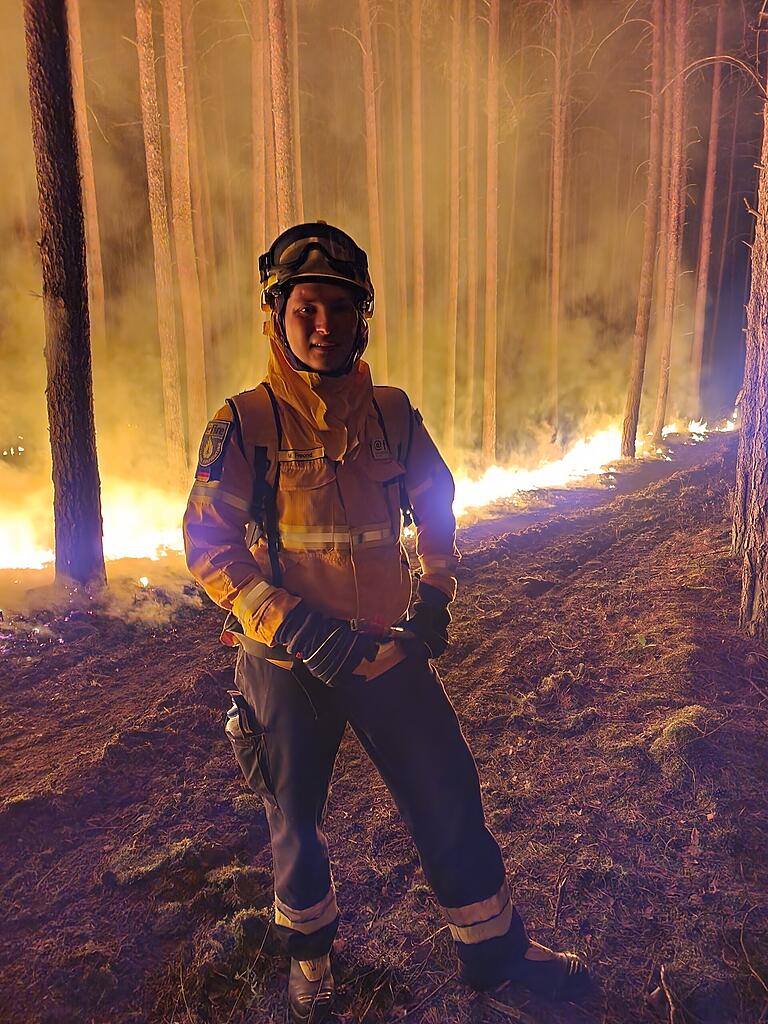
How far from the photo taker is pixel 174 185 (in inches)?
427

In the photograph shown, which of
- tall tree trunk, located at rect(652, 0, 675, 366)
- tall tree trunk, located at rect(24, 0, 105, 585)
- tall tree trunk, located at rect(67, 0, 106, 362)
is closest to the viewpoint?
tall tree trunk, located at rect(24, 0, 105, 585)

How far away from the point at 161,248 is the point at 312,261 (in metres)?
11.1

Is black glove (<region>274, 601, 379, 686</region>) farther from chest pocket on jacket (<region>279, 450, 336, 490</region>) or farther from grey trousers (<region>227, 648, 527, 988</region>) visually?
chest pocket on jacket (<region>279, 450, 336, 490</region>)

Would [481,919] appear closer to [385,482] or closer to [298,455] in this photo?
[385,482]

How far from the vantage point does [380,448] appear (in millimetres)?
2227

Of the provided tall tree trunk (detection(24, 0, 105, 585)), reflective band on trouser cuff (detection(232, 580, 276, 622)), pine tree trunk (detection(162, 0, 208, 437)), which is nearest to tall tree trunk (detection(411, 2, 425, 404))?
pine tree trunk (detection(162, 0, 208, 437))

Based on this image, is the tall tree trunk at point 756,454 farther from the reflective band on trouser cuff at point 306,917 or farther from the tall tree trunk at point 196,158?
the tall tree trunk at point 196,158

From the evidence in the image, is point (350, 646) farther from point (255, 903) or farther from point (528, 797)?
point (528, 797)

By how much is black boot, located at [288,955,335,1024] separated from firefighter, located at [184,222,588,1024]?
0.05 feet

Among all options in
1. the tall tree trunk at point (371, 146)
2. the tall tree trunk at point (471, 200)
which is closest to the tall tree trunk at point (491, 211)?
the tall tree trunk at point (471, 200)

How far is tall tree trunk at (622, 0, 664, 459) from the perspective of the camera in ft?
48.9

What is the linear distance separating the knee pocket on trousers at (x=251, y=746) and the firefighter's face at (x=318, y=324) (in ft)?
4.09

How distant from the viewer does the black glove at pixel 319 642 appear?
196cm

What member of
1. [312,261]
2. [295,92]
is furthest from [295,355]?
[295,92]
